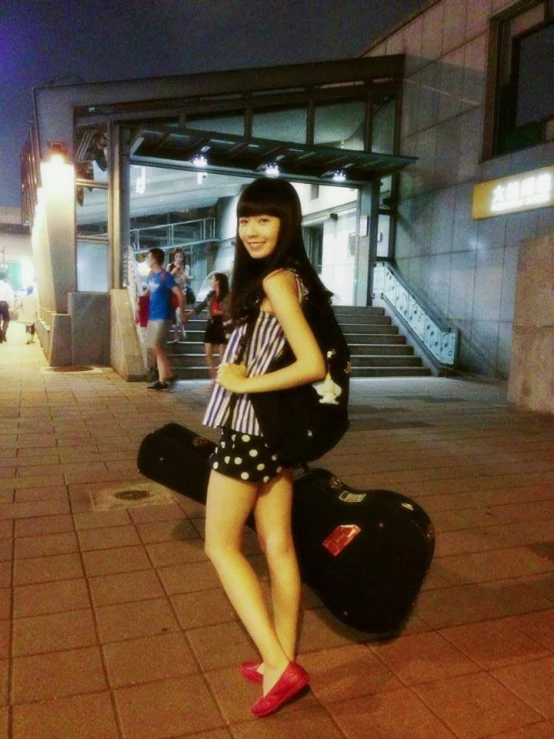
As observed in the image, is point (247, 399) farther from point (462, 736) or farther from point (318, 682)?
point (462, 736)

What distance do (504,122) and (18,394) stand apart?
1062 cm

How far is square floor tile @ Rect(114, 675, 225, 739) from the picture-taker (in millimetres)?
2107

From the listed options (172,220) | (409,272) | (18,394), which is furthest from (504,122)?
(172,220)

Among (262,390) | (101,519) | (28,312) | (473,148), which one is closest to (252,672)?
(262,390)

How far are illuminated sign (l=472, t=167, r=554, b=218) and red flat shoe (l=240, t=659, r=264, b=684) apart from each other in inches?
425

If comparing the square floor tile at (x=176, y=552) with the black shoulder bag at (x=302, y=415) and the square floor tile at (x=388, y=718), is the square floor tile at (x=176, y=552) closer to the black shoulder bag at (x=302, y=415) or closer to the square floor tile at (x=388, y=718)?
the square floor tile at (x=388, y=718)

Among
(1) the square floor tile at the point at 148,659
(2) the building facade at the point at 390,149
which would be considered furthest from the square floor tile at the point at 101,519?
(2) the building facade at the point at 390,149

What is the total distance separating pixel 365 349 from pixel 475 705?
11.0 meters

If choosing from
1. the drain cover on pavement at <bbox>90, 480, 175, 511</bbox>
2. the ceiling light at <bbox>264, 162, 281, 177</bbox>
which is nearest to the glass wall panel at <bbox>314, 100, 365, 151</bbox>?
the ceiling light at <bbox>264, 162, 281, 177</bbox>

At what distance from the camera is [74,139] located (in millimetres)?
12938

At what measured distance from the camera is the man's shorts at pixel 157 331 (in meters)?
9.22

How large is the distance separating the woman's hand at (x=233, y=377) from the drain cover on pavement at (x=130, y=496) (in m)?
2.55

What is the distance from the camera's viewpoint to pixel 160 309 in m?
9.22

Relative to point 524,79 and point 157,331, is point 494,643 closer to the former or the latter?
point 157,331
